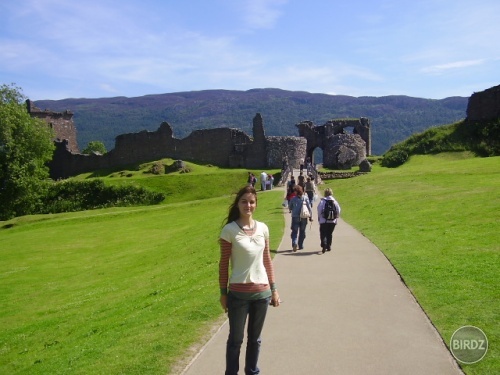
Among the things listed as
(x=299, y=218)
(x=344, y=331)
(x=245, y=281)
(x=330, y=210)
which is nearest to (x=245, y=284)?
(x=245, y=281)

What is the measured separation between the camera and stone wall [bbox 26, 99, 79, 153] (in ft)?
263

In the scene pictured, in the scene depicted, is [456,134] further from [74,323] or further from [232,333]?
[232,333]

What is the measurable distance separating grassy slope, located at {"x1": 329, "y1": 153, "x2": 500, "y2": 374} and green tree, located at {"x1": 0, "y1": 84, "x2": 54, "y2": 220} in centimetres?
2489

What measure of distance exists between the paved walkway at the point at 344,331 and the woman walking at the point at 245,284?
1.72ft

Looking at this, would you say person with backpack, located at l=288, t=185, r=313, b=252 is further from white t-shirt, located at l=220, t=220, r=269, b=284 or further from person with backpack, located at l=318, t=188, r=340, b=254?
white t-shirt, located at l=220, t=220, r=269, b=284

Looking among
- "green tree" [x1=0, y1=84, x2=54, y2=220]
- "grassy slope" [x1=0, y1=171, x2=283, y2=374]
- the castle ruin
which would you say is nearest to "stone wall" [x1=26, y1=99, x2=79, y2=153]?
the castle ruin

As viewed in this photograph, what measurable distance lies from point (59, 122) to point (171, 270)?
73.1 meters

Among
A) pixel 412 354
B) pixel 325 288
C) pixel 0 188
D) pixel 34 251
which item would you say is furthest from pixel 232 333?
pixel 0 188

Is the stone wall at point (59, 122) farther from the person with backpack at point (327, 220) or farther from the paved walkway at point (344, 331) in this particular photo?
the paved walkway at point (344, 331)

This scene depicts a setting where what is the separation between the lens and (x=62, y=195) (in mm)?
49594

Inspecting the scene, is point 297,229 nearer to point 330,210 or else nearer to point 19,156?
point 330,210

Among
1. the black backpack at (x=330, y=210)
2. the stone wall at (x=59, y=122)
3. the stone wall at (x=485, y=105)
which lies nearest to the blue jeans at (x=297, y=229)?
the black backpack at (x=330, y=210)

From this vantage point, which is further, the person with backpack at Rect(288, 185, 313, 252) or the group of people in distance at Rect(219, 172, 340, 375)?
the person with backpack at Rect(288, 185, 313, 252)

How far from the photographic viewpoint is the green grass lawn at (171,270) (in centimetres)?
873
